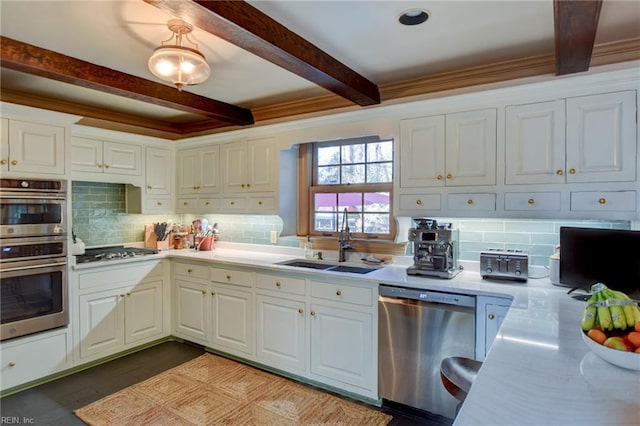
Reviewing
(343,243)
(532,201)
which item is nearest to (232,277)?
(343,243)

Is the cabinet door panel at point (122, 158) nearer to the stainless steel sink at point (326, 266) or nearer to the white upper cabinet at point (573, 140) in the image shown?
the stainless steel sink at point (326, 266)

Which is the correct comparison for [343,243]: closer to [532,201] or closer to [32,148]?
[532,201]

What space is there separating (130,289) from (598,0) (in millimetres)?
3912

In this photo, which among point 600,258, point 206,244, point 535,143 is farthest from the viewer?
point 206,244

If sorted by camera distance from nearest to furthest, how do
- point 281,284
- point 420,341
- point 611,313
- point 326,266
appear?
point 611,313 → point 420,341 → point 281,284 → point 326,266

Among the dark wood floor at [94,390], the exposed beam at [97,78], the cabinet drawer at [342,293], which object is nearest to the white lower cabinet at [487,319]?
the dark wood floor at [94,390]

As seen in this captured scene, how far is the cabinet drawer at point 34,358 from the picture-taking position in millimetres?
2787

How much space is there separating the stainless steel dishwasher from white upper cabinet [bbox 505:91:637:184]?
3.08ft

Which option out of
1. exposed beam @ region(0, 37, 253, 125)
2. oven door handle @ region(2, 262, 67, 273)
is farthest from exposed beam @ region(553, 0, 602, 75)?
oven door handle @ region(2, 262, 67, 273)

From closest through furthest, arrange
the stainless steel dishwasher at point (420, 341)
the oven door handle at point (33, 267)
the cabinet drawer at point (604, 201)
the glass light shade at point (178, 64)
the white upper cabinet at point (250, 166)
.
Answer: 1. the glass light shade at point (178, 64)
2. the cabinet drawer at point (604, 201)
3. the stainless steel dishwasher at point (420, 341)
4. the oven door handle at point (33, 267)
5. the white upper cabinet at point (250, 166)

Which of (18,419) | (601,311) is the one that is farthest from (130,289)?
(601,311)

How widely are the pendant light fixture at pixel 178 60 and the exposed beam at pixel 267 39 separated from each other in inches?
12.4

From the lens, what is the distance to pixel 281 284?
3.05m

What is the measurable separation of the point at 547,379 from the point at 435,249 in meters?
1.51
